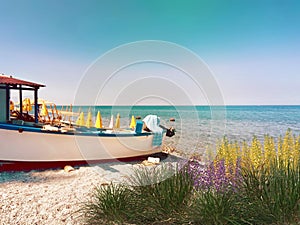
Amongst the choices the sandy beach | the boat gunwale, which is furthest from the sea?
the sandy beach

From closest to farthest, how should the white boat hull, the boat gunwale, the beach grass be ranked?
the beach grass < the boat gunwale < the white boat hull

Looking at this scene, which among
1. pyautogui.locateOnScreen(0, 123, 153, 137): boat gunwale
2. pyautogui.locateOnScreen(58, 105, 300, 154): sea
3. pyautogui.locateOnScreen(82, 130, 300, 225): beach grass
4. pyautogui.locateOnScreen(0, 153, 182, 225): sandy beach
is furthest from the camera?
pyautogui.locateOnScreen(58, 105, 300, 154): sea

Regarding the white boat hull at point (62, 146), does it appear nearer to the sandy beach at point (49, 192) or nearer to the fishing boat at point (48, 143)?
the fishing boat at point (48, 143)

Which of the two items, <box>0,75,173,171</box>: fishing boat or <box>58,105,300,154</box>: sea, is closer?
<box>0,75,173,171</box>: fishing boat

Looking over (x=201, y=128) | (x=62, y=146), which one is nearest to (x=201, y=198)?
(x=62, y=146)

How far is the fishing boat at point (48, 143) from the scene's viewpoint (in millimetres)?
6613

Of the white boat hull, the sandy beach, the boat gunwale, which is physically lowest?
the sandy beach

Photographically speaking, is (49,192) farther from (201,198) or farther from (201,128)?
(201,128)

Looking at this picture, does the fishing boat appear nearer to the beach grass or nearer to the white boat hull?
the white boat hull

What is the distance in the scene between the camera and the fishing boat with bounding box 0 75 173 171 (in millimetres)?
6613

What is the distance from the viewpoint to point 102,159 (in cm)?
811

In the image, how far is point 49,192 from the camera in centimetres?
503

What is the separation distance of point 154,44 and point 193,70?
131cm

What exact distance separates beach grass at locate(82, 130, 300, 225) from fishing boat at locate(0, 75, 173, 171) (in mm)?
3825
